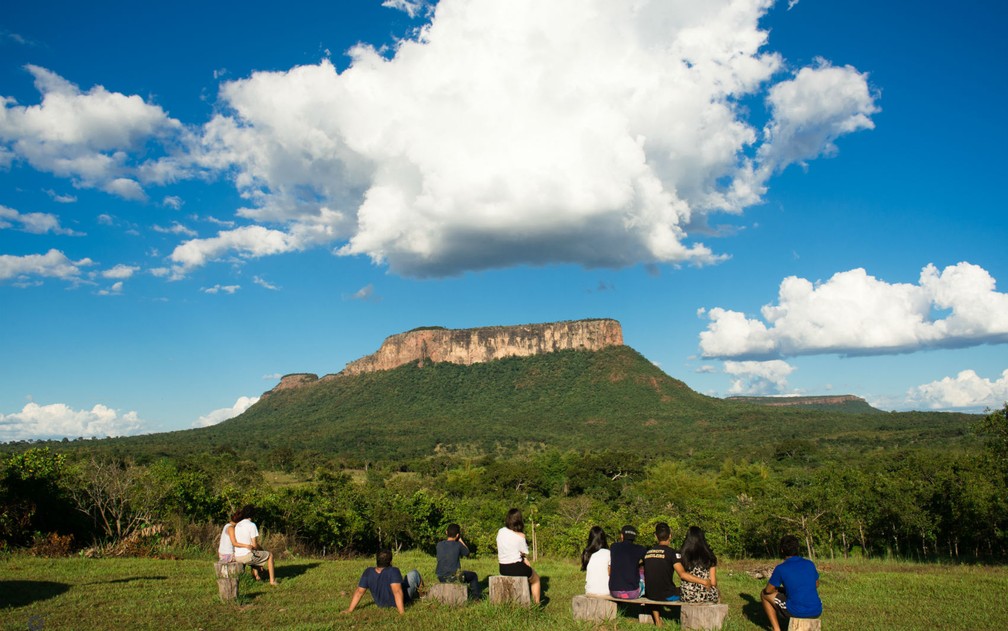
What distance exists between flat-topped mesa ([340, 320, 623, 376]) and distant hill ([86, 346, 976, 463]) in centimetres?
239

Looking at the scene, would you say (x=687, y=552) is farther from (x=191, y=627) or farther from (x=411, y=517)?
(x=411, y=517)

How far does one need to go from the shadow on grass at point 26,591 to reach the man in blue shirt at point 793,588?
10981 mm

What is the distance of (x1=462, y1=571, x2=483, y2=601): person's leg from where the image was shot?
10.0 metres

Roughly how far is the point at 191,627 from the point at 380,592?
2.66 metres

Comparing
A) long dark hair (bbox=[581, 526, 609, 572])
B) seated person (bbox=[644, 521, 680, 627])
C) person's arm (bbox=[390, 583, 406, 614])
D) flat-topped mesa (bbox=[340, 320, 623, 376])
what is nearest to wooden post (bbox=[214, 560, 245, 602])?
person's arm (bbox=[390, 583, 406, 614])

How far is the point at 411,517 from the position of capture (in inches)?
1097

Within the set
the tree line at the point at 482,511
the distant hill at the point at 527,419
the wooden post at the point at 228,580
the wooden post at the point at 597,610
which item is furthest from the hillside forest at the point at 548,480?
the wooden post at the point at 597,610

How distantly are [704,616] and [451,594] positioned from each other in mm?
3923

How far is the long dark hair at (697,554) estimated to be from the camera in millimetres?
8766

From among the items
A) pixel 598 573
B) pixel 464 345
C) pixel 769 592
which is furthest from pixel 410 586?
pixel 464 345

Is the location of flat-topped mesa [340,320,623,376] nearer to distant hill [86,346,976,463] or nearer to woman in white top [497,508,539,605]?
distant hill [86,346,976,463]

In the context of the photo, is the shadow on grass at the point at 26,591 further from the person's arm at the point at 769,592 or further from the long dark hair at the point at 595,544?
the person's arm at the point at 769,592

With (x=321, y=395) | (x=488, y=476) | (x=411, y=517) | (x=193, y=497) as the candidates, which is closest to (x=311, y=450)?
(x=488, y=476)

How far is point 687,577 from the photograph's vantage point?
8695mm
